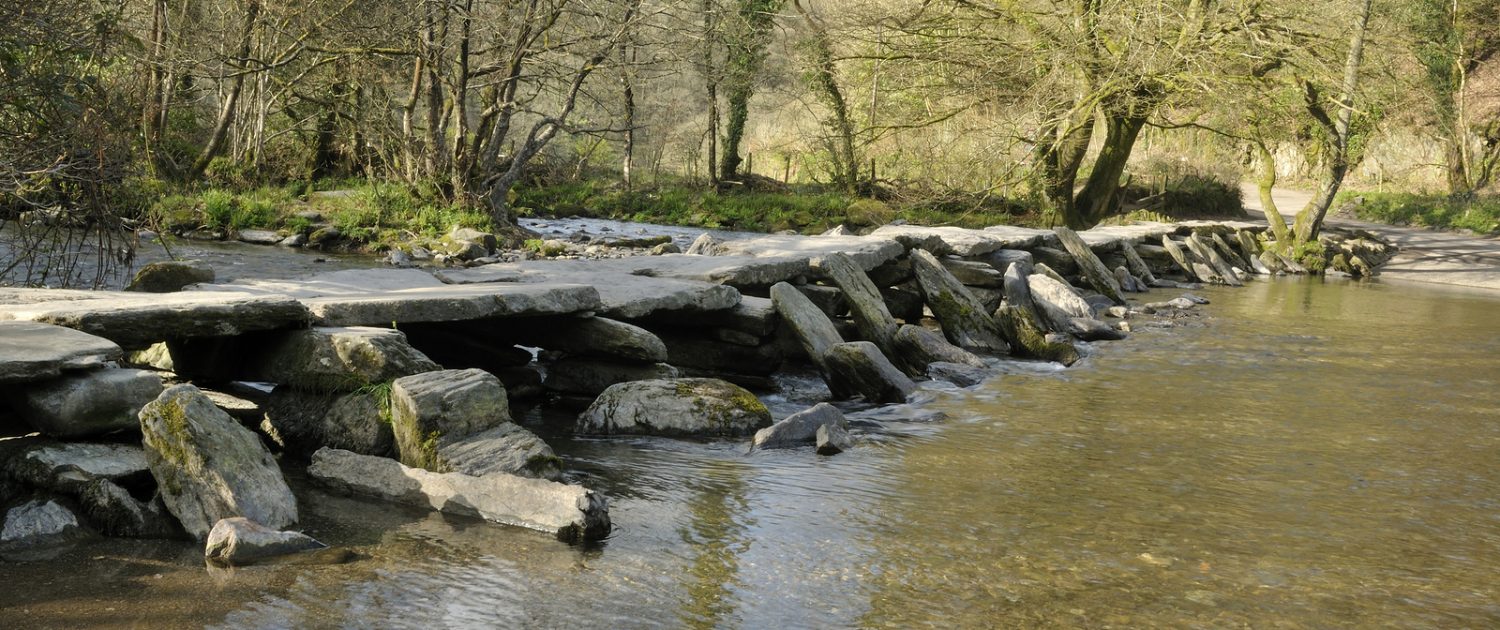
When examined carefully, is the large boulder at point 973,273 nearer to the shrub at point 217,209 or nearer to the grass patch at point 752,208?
the grass patch at point 752,208

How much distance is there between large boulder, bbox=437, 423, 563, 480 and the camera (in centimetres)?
481

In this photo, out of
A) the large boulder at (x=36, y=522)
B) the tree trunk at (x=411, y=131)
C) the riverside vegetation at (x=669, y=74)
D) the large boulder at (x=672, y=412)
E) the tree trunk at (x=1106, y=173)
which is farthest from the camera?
the tree trunk at (x=1106, y=173)

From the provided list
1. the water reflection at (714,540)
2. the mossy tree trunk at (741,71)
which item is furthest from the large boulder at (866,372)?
the mossy tree trunk at (741,71)

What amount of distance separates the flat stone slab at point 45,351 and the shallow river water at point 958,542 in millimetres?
702

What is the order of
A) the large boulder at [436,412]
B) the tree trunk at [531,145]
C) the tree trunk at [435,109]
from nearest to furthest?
the large boulder at [436,412], the tree trunk at [435,109], the tree trunk at [531,145]

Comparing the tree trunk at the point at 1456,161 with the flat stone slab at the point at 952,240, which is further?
the tree trunk at the point at 1456,161

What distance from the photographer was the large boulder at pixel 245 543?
3.80m

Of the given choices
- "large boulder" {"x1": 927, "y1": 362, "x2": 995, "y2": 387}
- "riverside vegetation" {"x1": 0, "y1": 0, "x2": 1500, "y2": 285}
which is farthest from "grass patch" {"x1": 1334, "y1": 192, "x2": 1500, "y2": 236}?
"large boulder" {"x1": 927, "y1": 362, "x2": 995, "y2": 387}

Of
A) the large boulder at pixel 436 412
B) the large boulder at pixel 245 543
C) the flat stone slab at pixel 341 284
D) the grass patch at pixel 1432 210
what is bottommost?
the large boulder at pixel 245 543

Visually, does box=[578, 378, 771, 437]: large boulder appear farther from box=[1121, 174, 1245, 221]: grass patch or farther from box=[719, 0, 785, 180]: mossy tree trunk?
box=[719, 0, 785, 180]: mossy tree trunk

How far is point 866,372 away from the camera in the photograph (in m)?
7.46

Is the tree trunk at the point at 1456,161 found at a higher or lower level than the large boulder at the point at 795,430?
higher

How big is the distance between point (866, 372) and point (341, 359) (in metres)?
3.37

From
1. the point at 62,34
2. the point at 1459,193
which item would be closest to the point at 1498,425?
the point at 62,34
